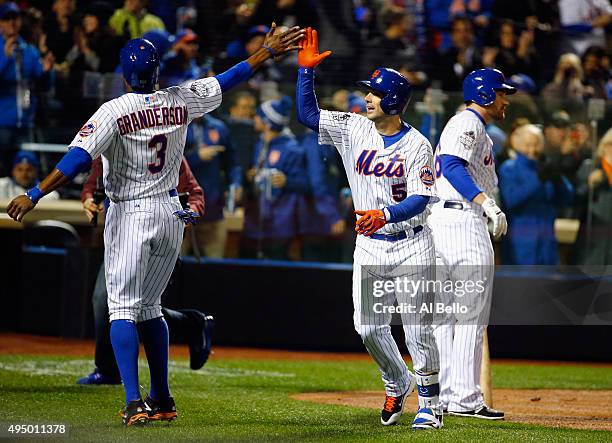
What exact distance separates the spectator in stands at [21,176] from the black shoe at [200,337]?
3.68 metres

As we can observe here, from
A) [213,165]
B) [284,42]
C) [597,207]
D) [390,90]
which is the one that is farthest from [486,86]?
[213,165]

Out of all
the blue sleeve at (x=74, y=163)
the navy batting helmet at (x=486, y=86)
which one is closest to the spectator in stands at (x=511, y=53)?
the navy batting helmet at (x=486, y=86)

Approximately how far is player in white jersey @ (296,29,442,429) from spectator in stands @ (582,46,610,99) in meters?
7.80

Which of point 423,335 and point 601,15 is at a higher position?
point 601,15

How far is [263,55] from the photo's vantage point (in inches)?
248

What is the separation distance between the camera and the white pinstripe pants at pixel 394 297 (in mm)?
5980

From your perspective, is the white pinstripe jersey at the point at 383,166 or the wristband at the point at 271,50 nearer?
the white pinstripe jersey at the point at 383,166

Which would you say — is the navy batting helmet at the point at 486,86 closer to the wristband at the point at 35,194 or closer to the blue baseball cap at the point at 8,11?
the wristband at the point at 35,194

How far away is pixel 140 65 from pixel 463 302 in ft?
8.15

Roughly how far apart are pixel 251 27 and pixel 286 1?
1.92ft

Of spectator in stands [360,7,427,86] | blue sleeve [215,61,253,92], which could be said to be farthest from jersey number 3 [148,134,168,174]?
spectator in stands [360,7,427,86]

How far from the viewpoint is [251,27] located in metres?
13.1

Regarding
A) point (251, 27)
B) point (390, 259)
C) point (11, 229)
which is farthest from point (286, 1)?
point (390, 259)

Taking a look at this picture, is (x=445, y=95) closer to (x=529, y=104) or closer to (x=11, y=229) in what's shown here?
(x=529, y=104)
